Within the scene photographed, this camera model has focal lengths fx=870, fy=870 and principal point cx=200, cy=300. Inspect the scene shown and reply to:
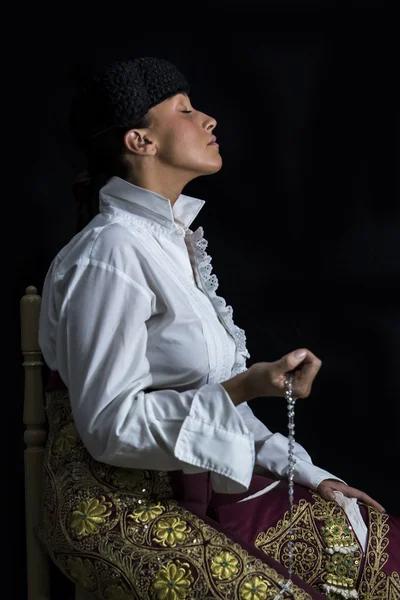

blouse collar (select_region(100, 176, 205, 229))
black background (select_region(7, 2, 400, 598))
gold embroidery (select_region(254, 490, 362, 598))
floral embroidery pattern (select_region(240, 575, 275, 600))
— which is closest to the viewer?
floral embroidery pattern (select_region(240, 575, 275, 600))

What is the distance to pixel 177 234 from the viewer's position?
1635 millimetres

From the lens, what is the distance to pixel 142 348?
1.39 metres

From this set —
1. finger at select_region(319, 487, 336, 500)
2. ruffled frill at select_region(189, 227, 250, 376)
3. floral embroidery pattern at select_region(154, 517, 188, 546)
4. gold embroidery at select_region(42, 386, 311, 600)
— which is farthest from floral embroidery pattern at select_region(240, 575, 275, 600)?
ruffled frill at select_region(189, 227, 250, 376)

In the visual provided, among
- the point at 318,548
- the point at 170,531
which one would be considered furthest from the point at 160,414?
the point at 318,548

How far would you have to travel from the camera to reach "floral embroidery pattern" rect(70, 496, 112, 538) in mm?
1347

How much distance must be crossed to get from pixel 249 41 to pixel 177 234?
35.5 inches

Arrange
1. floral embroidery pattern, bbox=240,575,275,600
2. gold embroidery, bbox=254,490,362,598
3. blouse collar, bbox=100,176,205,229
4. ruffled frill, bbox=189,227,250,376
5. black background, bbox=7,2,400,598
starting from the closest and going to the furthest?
floral embroidery pattern, bbox=240,575,275,600 → gold embroidery, bbox=254,490,362,598 → blouse collar, bbox=100,176,205,229 → ruffled frill, bbox=189,227,250,376 → black background, bbox=7,2,400,598

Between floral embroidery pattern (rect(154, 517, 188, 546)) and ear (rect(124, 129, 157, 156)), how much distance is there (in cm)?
68

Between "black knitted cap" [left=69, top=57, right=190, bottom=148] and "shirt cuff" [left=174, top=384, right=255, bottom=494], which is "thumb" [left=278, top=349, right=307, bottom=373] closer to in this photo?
"shirt cuff" [left=174, top=384, right=255, bottom=494]

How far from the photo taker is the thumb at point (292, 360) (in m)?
1.30

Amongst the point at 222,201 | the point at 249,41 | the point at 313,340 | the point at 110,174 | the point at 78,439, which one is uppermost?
the point at 249,41

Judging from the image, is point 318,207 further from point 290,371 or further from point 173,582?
point 173,582

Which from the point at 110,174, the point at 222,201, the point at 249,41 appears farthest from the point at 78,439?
the point at 249,41

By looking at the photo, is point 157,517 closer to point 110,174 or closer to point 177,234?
point 177,234
